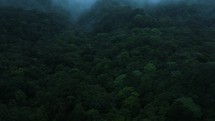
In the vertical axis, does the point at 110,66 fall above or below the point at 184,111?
above

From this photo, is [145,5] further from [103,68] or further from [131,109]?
[131,109]

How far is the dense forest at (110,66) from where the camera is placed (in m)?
27.3

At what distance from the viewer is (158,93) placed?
28781 mm

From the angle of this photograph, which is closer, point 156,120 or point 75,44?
point 156,120

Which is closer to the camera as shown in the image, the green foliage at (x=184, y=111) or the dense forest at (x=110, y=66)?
the green foliage at (x=184, y=111)

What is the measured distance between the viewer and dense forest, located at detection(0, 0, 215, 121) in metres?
27.3

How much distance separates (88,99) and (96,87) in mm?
2048

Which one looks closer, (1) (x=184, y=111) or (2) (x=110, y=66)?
(1) (x=184, y=111)

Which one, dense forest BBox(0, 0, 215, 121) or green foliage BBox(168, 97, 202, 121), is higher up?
dense forest BBox(0, 0, 215, 121)

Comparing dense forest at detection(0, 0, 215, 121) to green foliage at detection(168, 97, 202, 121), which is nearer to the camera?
green foliage at detection(168, 97, 202, 121)

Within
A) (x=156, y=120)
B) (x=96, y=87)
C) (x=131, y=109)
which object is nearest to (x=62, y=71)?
(x=96, y=87)

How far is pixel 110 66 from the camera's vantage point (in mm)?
36281

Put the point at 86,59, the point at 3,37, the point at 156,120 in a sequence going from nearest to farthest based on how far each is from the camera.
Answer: the point at 156,120
the point at 86,59
the point at 3,37

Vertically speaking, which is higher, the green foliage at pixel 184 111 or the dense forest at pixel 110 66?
the dense forest at pixel 110 66
